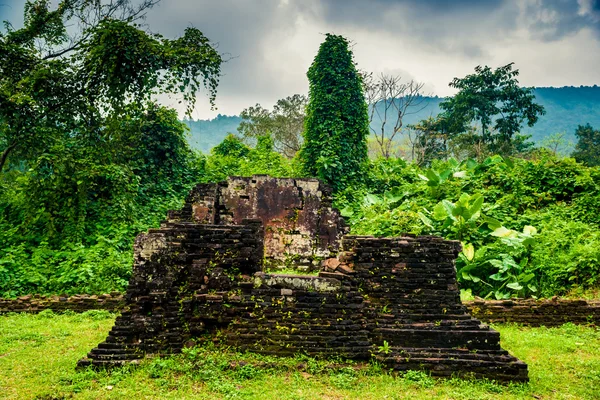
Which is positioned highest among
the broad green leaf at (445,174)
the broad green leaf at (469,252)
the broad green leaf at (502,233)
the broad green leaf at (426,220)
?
the broad green leaf at (445,174)

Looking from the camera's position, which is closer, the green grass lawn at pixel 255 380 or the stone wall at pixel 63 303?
the green grass lawn at pixel 255 380

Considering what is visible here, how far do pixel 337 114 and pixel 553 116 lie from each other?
3727 inches

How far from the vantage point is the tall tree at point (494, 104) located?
2667cm

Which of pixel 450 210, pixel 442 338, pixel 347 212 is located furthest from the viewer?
pixel 347 212

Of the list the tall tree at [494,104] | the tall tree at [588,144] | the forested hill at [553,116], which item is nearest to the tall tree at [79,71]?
the tall tree at [494,104]

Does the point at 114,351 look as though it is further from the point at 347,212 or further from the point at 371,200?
the point at 371,200

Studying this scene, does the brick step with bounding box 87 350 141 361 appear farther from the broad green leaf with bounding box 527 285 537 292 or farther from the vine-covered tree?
the vine-covered tree

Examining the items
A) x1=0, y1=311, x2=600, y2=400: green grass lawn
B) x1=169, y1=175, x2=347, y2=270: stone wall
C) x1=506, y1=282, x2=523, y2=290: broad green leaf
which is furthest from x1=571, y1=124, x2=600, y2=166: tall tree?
x1=0, y1=311, x2=600, y2=400: green grass lawn

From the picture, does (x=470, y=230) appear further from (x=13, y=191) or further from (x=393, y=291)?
(x=13, y=191)

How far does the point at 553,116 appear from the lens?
9256 cm

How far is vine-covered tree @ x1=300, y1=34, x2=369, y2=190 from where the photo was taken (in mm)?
15086

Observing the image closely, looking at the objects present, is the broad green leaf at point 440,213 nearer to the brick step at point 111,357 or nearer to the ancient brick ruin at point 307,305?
the ancient brick ruin at point 307,305

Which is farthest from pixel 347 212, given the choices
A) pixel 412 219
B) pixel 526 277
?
pixel 526 277

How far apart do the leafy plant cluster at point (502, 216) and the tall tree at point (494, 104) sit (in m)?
13.5
